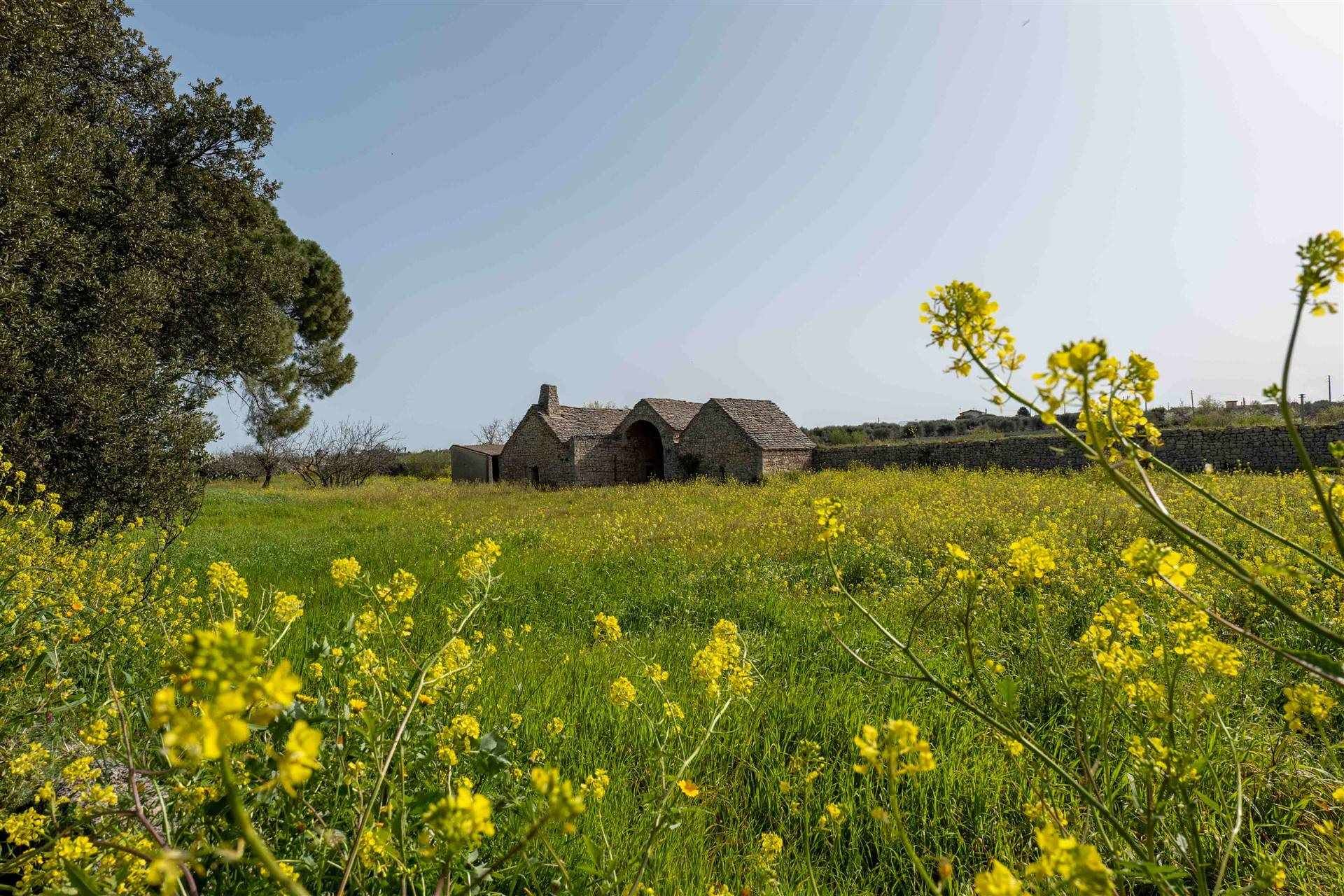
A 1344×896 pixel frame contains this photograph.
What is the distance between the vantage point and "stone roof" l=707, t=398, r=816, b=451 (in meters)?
27.3

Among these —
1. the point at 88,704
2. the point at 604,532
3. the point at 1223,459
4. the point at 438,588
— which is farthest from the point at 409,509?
the point at 1223,459

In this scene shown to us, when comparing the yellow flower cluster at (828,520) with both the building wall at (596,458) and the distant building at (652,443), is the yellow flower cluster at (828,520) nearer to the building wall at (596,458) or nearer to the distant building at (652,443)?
the distant building at (652,443)

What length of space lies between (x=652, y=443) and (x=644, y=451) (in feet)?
2.40

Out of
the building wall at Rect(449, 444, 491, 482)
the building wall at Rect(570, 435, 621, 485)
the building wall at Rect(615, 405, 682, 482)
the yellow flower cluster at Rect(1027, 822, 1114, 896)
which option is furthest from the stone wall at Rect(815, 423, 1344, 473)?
the building wall at Rect(449, 444, 491, 482)

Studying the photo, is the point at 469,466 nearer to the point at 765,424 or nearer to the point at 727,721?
the point at 765,424

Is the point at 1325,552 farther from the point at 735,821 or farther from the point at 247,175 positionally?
the point at 247,175

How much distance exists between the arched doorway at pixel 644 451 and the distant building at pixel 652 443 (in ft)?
0.12

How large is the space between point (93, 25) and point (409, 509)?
12.5m

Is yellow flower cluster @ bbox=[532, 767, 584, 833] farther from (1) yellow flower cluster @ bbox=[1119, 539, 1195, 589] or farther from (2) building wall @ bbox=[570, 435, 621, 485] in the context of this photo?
(2) building wall @ bbox=[570, 435, 621, 485]

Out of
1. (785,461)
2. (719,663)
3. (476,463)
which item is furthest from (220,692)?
(476,463)

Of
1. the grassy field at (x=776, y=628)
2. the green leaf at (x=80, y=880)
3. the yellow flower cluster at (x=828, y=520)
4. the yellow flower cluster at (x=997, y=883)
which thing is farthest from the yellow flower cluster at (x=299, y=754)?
the yellow flower cluster at (x=828, y=520)

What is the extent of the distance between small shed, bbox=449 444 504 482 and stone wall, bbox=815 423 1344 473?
21003 mm

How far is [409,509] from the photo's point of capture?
1977 centimetres

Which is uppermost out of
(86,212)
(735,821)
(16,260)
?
(86,212)
